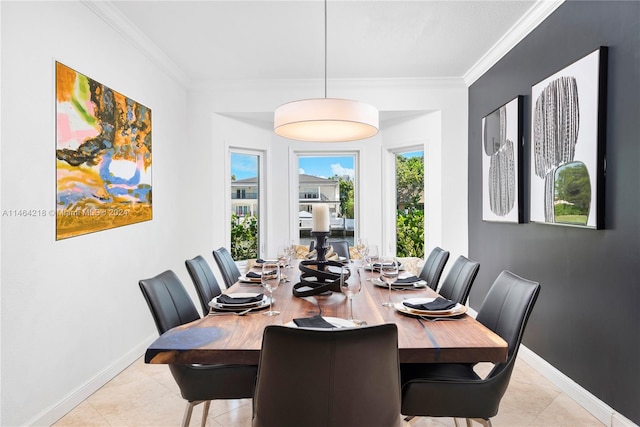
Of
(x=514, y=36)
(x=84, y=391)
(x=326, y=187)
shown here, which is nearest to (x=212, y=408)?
(x=84, y=391)

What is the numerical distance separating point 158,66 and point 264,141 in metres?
1.61

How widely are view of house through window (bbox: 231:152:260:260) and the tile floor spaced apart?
2217mm

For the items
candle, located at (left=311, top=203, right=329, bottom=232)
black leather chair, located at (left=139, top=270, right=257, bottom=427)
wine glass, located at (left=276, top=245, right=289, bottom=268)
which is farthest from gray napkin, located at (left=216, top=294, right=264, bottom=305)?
wine glass, located at (left=276, top=245, right=289, bottom=268)

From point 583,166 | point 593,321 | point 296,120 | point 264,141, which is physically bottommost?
point 593,321

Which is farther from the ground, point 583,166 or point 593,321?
point 583,166

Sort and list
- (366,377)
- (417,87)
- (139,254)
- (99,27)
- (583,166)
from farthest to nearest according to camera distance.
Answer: (417,87) < (139,254) < (99,27) < (583,166) < (366,377)

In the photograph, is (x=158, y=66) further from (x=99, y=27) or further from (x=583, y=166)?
(x=583, y=166)

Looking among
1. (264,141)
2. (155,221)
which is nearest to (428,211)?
(264,141)

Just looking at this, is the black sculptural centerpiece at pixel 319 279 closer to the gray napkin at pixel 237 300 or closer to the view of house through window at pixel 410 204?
the gray napkin at pixel 237 300

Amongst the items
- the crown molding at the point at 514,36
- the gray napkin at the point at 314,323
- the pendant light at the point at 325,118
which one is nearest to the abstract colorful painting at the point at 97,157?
the pendant light at the point at 325,118

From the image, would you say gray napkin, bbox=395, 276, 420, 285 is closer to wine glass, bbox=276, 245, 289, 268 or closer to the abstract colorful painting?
wine glass, bbox=276, 245, 289, 268

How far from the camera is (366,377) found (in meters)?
1.05

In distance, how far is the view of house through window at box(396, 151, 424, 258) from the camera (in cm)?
472

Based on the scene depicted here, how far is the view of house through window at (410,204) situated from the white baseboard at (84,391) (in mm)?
3111
